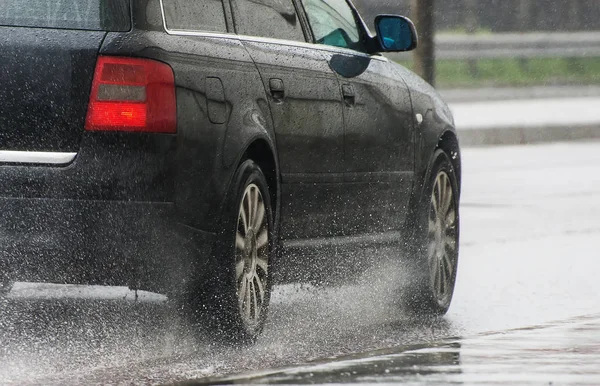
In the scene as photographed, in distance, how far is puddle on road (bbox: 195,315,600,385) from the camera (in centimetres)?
617

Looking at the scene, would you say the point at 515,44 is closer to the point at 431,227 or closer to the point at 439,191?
the point at 439,191

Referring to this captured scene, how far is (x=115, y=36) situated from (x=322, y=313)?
228 cm

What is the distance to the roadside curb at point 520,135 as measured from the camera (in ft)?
84.5

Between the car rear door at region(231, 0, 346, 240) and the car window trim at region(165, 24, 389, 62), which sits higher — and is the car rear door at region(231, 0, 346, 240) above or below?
below

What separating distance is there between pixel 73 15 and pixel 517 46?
34.6 m

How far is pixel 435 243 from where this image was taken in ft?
28.7

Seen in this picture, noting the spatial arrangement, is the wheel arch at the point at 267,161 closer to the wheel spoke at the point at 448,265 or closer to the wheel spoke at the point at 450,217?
the wheel spoke at the point at 448,265

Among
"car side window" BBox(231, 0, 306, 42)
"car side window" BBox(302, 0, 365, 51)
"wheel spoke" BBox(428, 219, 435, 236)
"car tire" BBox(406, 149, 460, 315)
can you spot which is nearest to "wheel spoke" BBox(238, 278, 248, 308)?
"car side window" BBox(231, 0, 306, 42)

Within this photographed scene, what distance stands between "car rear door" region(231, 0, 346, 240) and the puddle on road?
2.53 feet

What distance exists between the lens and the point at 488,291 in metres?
9.50

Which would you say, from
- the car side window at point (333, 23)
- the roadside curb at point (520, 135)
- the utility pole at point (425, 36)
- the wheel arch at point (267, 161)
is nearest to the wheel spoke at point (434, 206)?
the car side window at point (333, 23)

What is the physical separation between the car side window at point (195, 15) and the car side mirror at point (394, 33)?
1.47m

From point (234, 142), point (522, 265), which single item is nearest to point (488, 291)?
point (522, 265)

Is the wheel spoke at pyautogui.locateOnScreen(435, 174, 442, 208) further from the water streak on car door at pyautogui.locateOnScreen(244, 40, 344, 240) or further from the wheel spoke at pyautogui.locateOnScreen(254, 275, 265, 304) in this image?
the wheel spoke at pyautogui.locateOnScreen(254, 275, 265, 304)
